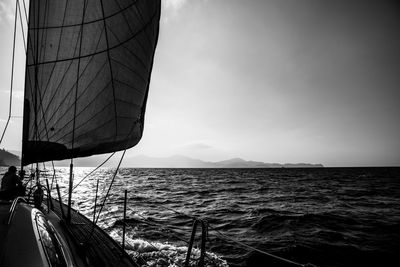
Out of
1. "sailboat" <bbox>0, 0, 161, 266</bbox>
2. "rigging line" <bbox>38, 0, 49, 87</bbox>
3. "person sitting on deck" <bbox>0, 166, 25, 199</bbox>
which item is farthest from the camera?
"person sitting on deck" <bbox>0, 166, 25, 199</bbox>

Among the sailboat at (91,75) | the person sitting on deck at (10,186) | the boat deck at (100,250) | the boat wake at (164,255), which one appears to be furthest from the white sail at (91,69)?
the boat wake at (164,255)

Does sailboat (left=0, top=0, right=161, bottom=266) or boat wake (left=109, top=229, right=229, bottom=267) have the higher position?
sailboat (left=0, top=0, right=161, bottom=266)

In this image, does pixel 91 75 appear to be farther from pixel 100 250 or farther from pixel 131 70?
pixel 100 250

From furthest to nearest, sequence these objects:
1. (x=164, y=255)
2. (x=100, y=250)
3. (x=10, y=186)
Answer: (x=164, y=255) < (x=10, y=186) < (x=100, y=250)

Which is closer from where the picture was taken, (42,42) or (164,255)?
(42,42)

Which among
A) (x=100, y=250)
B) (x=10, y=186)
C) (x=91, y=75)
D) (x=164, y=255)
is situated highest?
(x=91, y=75)

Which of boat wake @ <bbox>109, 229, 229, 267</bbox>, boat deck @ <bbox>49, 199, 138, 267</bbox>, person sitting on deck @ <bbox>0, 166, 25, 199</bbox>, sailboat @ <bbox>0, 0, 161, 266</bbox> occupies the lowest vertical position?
boat wake @ <bbox>109, 229, 229, 267</bbox>

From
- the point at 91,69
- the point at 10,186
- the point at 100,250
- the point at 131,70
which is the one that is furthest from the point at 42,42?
the point at 100,250

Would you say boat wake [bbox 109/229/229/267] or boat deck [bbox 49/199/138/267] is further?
boat wake [bbox 109/229/229/267]

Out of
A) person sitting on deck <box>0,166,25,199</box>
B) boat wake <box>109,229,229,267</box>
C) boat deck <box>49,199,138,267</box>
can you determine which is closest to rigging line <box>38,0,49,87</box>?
person sitting on deck <box>0,166,25,199</box>

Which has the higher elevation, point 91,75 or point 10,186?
point 91,75

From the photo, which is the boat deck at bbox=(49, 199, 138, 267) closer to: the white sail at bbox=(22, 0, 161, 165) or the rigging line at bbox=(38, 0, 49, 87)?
the white sail at bbox=(22, 0, 161, 165)

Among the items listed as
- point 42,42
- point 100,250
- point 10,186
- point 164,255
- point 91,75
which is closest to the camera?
point 91,75

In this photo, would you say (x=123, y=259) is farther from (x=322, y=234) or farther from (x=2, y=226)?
(x=322, y=234)
